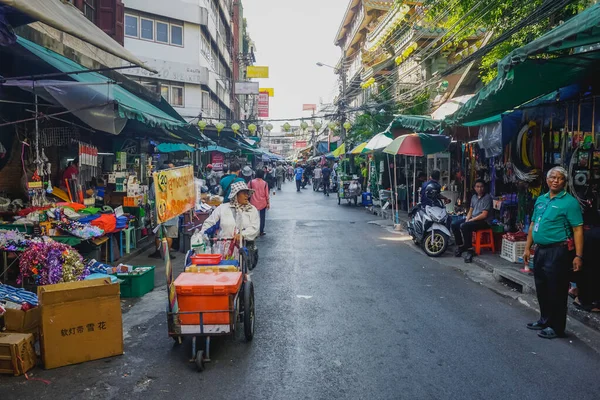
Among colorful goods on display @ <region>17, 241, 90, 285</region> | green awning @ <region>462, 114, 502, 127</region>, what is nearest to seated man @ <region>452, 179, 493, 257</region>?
green awning @ <region>462, 114, 502, 127</region>

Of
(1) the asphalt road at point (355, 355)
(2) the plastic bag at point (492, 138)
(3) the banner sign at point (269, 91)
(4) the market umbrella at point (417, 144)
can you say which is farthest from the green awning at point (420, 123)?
(3) the banner sign at point (269, 91)

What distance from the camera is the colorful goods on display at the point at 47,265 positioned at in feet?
21.1

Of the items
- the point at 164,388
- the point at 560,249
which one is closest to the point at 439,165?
the point at 560,249

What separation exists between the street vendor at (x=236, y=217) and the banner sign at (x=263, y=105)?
52.6 metres

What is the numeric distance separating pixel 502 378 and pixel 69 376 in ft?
13.1

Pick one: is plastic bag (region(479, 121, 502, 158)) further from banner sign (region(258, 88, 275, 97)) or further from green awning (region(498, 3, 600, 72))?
banner sign (region(258, 88, 275, 97))

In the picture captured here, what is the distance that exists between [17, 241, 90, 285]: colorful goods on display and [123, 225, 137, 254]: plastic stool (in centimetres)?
339

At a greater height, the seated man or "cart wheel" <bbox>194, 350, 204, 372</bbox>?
the seated man

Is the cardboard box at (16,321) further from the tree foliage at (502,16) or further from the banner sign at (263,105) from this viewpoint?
the banner sign at (263,105)

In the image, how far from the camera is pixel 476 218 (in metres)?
10.0

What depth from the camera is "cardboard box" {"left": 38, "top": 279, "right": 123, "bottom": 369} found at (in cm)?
455

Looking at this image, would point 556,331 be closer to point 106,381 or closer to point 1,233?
point 106,381

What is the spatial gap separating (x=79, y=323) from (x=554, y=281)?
5.14 metres

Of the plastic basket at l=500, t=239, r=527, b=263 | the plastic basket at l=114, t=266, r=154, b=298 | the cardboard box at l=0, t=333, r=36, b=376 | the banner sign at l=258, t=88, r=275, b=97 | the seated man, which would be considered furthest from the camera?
the banner sign at l=258, t=88, r=275, b=97
